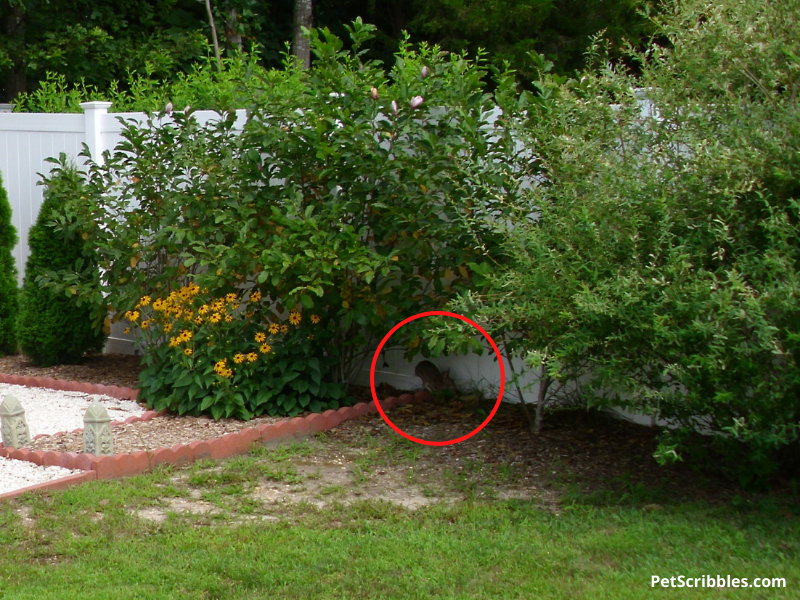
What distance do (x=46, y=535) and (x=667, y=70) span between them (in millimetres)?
3761

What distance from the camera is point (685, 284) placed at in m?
4.17

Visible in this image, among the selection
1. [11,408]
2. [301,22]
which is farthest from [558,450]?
[301,22]

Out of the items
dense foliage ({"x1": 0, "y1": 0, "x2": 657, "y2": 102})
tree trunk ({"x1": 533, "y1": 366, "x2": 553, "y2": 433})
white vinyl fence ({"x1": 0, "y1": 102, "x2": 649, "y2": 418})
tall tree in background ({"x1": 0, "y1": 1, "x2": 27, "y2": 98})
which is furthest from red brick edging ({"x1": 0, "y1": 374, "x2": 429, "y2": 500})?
tall tree in background ({"x1": 0, "y1": 1, "x2": 27, "y2": 98})

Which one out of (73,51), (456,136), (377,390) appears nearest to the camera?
(456,136)

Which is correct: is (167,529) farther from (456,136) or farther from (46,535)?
(456,136)

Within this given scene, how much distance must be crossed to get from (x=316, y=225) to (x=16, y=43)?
1084 cm

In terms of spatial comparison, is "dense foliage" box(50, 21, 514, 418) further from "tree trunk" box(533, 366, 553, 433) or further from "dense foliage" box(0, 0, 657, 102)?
"dense foliage" box(0, 0, 657, 102)

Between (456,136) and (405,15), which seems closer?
(456,136)

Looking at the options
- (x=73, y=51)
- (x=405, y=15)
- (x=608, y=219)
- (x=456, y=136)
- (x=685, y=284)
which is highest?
(x=405, y=15)

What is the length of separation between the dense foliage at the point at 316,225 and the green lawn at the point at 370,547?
1394 millimetres

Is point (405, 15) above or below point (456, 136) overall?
above

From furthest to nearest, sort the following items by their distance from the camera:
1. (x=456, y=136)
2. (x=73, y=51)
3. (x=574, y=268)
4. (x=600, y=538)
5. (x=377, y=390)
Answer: (x=73, y=51), (x=377, y=390), (x=456, y=136), (x=574, y=268), (x=600, y=538)

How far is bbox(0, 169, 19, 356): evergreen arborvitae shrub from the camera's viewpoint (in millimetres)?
8367

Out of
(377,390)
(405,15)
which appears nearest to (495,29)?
(405,15)
